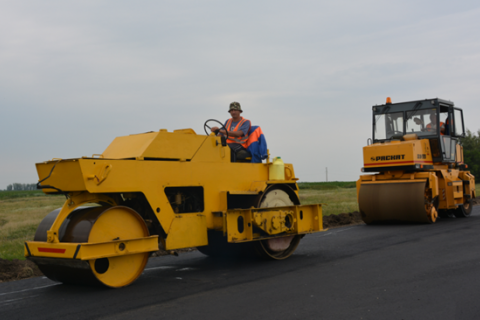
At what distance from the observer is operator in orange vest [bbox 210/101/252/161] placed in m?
8.12

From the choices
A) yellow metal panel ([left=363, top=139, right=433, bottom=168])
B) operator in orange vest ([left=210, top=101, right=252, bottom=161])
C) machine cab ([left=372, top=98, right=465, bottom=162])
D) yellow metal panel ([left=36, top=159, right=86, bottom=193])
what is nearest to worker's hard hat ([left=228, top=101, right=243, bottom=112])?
operator in orange vest ([left=210, top=101, right=252, bottom=161])

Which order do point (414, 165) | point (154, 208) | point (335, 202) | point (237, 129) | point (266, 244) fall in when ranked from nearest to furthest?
point (154, 208) < point (266, 244) < point (237, 129) < point (414, 165) < point (335, 202)

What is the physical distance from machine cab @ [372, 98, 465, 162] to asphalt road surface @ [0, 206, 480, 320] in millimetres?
5722

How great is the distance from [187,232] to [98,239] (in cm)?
137

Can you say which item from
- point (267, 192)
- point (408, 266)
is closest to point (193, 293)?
point (267, 192)

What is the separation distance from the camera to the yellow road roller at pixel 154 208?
5688 millimetres

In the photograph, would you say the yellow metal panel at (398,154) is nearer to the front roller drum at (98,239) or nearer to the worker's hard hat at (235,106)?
the worker's hard hat at (235,106)

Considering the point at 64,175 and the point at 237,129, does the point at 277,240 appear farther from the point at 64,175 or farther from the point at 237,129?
the point at 64,175

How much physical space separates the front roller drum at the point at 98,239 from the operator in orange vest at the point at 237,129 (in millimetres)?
2545

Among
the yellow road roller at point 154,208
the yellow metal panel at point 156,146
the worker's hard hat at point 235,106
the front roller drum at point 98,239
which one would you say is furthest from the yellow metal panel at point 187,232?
the worker's hard hat at point 235,106

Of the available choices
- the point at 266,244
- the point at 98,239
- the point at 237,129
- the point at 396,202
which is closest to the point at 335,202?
the point at 396,202

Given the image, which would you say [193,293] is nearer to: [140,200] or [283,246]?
[140,200]

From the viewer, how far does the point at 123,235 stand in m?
5.95

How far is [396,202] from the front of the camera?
12.9 m
